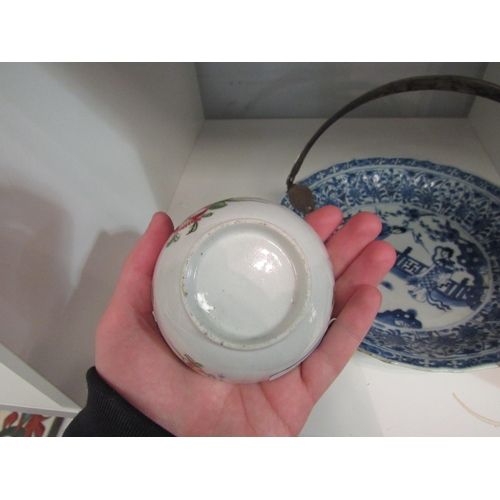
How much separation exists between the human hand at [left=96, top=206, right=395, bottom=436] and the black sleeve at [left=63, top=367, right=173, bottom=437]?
0.06 feet

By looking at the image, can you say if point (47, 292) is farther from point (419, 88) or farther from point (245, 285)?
point (419, 88)

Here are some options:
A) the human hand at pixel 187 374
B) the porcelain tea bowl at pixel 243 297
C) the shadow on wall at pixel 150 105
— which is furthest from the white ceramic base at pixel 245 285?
the shadow on wall at pixel 150 105

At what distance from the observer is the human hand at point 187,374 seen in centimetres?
44

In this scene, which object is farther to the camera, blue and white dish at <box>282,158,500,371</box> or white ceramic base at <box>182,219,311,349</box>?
blue and white dish at <box>282,158,500,371</box>

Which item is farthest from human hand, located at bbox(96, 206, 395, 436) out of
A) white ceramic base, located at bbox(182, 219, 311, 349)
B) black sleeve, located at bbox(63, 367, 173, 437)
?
white ceramic base, located at bbox(182, 219, 311, 349)

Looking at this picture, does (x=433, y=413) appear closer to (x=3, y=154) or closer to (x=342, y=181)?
(x=342, y=181)

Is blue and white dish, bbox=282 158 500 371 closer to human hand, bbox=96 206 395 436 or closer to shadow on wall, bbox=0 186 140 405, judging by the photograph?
human hand, bbox=96 206 395 436

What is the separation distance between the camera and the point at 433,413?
516mm

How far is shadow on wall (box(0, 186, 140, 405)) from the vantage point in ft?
1.24

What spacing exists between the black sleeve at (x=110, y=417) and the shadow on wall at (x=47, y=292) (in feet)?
0.22

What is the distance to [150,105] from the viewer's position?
2.24 ft

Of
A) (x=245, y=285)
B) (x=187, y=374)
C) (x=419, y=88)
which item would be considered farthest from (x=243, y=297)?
(x=419, y=88)

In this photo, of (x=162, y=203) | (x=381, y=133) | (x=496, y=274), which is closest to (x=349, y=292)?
(x=496, y=274)

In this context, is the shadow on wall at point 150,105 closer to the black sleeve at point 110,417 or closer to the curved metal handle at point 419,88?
the curved metal handle at point 419,88
